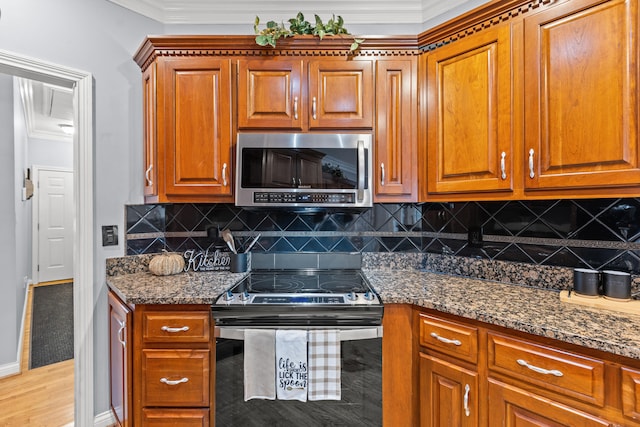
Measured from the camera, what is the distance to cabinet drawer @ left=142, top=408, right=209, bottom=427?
147 centimetres

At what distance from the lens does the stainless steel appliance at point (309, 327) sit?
1.40 meters

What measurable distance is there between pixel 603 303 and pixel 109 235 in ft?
8.68

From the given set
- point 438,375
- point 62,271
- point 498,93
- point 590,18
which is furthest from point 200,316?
point 62,271

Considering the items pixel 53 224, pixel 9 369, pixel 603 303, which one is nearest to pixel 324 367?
pixel 603 303

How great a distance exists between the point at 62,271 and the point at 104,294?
515cm

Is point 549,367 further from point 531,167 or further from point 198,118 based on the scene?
point 198,118

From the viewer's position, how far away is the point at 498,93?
1.51 m

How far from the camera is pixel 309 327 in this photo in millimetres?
1434

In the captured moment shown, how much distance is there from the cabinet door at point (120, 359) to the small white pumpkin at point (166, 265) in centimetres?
26

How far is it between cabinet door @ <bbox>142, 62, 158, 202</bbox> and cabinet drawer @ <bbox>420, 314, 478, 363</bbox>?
1.68 m

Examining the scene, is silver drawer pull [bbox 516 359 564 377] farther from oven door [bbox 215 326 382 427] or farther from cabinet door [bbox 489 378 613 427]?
oven door [bbox 215 326 382 427]

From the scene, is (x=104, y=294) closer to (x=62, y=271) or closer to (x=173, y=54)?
(x=173, y=54)

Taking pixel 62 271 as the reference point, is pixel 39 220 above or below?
above

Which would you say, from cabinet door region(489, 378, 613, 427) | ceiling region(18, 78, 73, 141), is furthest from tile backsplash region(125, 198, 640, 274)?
ceiling region(18, 78, 73, 141)
